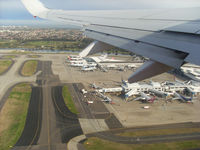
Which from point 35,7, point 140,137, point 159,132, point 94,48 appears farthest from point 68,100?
point 94,48

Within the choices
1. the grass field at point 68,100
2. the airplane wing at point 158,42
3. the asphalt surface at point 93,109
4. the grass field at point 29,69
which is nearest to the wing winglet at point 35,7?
the airplane wing at point 158,42

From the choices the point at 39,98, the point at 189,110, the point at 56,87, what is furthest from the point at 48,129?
the point at 189,110

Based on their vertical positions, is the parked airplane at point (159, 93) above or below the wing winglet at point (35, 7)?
below

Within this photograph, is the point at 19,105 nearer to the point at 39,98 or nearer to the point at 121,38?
the point at 39,98

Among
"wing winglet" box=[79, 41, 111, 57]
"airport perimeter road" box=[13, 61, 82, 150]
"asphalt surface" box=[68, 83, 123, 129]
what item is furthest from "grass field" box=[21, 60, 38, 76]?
"wing winglet" box=[79, 41, 111, 57]

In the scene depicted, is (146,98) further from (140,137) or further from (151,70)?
(151,70)

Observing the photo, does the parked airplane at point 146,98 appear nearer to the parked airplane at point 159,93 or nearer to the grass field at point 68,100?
the parked airplane at point 159,93
